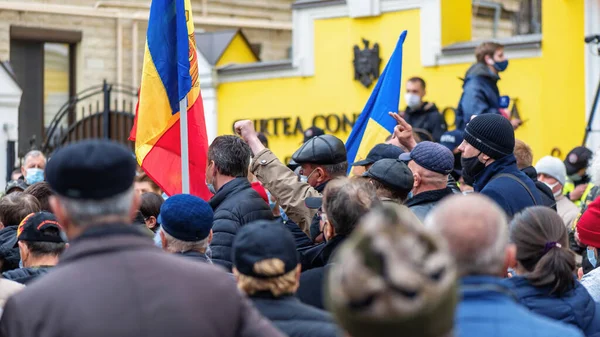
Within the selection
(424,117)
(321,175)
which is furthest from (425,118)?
(321,175)

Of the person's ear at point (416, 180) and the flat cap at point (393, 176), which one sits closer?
the flat cap at point (393, 176)

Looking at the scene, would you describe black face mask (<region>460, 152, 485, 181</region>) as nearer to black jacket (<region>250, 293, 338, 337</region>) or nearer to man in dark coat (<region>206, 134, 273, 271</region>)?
man in dark coat (<region>206, 134, 273, 271</region>)

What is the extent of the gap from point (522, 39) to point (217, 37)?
5403mm

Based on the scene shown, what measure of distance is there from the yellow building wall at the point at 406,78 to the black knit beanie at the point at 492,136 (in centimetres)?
669

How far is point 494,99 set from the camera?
1120 cm

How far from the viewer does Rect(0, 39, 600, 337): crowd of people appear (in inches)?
106

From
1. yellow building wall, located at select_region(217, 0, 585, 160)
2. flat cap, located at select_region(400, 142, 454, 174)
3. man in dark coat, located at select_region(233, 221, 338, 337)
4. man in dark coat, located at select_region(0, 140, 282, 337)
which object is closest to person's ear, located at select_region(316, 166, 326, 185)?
flat cap, located at select_region(400, 142, 454, 174)

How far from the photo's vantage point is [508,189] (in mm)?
6473

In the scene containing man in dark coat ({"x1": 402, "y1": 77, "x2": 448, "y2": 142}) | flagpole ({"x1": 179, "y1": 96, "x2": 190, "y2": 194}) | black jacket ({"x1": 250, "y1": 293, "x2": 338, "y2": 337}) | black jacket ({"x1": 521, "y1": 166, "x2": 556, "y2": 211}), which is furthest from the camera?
man in dark coat ({"x1": 402, "y1": 77, "x2": 448, "y2": 142})

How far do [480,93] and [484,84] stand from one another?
10 cm

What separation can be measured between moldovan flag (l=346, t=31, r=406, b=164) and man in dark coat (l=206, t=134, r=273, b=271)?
6.83ft

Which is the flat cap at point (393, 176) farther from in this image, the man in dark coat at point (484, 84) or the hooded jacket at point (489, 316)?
the man in dark coat at point (484, 84)

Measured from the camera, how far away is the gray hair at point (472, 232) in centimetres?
312

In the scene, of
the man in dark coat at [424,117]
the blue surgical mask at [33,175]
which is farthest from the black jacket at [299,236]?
the man in dark coat at [424,117]
